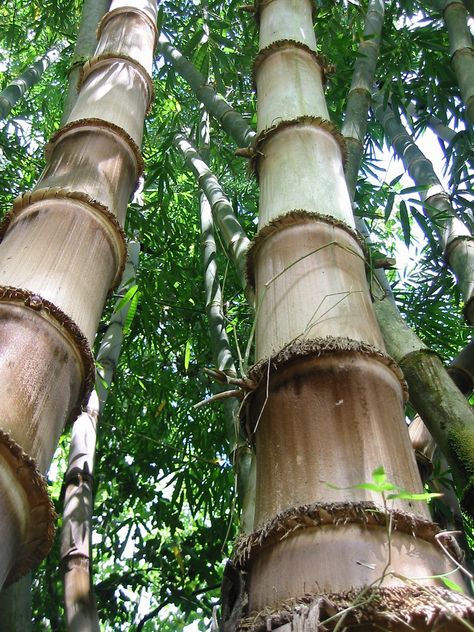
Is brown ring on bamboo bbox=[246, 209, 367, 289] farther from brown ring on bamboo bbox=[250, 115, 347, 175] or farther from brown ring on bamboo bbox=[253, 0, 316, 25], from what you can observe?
brown ring on bamboo bbox=[253, 0, 316, 25]

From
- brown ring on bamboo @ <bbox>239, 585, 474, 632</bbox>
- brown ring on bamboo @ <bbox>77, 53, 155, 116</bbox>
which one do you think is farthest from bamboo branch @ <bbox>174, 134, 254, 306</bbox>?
brown ring on bamboo @ <bbox>239, 585, 474, 632</bbox>

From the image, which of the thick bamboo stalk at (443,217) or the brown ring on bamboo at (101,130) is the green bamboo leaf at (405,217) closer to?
the thick bamboo stalk at (443,217)

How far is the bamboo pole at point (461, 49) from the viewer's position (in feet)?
9.40

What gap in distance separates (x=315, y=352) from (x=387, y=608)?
0.36 m

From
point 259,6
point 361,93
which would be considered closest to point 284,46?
point 259,6

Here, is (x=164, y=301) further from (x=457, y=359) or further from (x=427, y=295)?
(x=457, y=359)

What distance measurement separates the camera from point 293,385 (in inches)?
39.5

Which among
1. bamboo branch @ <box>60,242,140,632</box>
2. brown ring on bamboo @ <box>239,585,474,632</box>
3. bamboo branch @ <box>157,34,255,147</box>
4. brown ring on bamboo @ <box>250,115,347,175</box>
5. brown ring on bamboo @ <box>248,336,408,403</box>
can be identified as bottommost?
brown ring on bamboo @ <box>239,585,474,632</box>

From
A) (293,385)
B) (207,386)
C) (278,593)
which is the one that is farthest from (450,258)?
(278,593)

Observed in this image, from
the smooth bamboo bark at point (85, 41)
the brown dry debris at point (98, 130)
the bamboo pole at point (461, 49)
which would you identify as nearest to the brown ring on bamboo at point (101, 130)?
the brown dry debris at point (98, 130)

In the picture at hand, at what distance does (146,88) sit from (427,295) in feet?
7.87

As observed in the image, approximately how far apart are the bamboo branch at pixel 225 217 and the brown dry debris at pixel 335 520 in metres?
0.69

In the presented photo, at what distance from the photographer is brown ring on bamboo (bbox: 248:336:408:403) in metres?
1.00

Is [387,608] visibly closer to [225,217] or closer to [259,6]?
[259,6]
